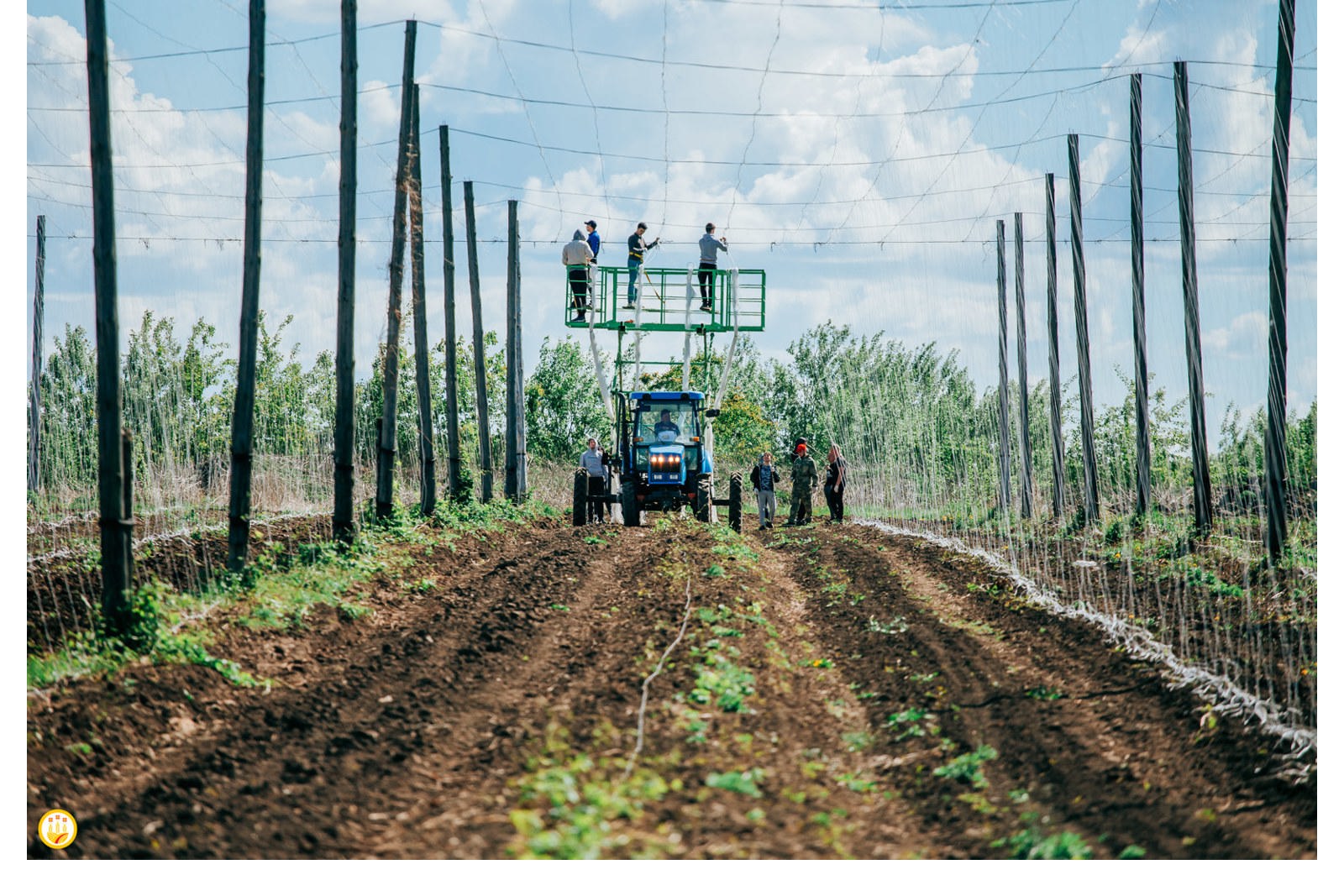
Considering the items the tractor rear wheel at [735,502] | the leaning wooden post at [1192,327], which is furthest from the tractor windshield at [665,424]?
the leaning wooden post at [1192,327]

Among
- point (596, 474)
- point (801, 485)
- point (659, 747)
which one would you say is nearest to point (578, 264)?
point (596, 474)

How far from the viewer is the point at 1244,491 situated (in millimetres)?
28188

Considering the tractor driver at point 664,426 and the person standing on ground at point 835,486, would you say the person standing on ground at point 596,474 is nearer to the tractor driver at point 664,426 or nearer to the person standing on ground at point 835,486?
the tractor driver at point 664,426

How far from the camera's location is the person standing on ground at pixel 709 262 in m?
22.9

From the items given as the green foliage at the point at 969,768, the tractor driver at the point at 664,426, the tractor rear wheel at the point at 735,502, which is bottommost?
the green foliage at the point at 969,768

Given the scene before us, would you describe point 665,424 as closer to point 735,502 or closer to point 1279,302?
point 735,502

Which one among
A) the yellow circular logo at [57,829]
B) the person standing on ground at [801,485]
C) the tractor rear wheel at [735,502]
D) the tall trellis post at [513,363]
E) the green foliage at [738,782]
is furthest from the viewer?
the tall trellis post at [513,363]

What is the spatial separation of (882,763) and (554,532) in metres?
16.9

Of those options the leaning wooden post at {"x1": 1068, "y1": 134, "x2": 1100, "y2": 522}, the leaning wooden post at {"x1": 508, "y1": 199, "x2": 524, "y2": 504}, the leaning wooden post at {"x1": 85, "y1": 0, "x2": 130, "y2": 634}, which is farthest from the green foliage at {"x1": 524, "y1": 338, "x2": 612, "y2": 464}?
the leaning wooden post at {"x1": 85, "y1": 0, "x2": 130, "y2": 634}

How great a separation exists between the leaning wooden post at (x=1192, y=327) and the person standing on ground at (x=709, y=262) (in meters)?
9.00

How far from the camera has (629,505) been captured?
2294 cm

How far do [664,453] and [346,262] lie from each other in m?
8.53

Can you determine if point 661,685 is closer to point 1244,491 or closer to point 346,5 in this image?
point 346,5

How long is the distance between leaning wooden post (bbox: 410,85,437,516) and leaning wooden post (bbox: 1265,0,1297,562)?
14204 millimetres
